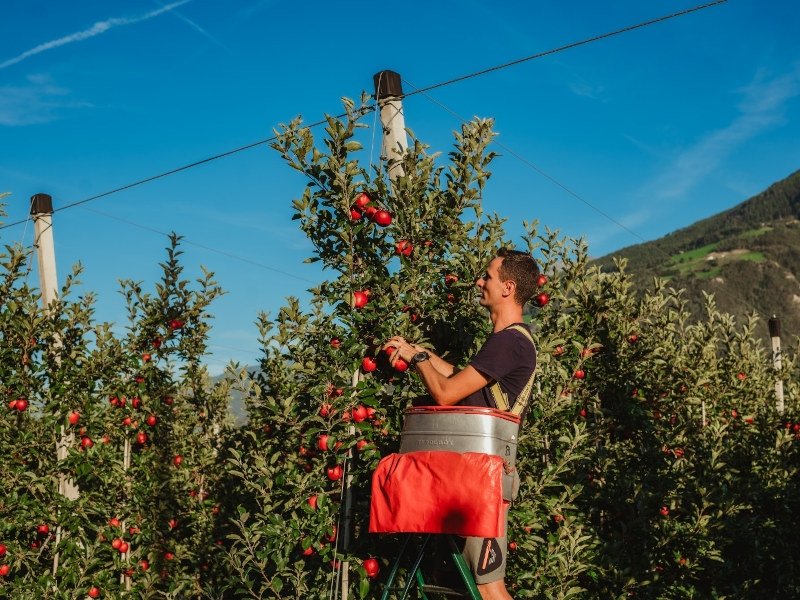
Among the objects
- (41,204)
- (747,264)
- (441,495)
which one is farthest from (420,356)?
(747,264)

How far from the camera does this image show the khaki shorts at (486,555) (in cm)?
284

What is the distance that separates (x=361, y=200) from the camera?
12.0 feet

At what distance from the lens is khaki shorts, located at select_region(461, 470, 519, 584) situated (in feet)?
9.32

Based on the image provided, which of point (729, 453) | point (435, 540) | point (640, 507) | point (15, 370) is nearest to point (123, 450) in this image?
point (15, 370)

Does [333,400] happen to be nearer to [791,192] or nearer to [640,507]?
[640,507]

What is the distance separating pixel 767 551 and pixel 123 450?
6151 mm

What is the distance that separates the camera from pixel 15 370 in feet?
18.1

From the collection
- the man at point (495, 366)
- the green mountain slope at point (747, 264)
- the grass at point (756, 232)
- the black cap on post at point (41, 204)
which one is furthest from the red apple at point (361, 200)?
the grass at point (756, 232)

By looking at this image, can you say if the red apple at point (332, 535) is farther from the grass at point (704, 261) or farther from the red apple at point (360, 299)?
the grass at point (704, 261)

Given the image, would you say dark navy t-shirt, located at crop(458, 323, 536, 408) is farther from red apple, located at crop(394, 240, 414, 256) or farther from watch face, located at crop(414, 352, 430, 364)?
red apple, located at crop(394, 240, 414, 256)

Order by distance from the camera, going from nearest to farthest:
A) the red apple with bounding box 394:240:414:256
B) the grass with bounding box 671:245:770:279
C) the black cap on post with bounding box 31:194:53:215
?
the red apple with bounding box 394:240:414:256, the black cap on post with bounding box 31:194:53:215, the grass with bounding box 671:245:770:279

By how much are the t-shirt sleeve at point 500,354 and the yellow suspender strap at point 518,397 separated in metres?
0.07

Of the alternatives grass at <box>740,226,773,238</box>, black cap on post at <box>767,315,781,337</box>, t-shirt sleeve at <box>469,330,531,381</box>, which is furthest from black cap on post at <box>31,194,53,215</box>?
grass at <box>740,226,773,238</box>

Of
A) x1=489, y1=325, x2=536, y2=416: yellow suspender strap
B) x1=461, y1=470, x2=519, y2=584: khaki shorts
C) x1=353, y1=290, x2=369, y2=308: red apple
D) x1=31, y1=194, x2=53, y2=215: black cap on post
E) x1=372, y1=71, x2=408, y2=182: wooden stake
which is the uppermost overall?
x1=31, y1=194, x2=53, y2=215: black cap on post
